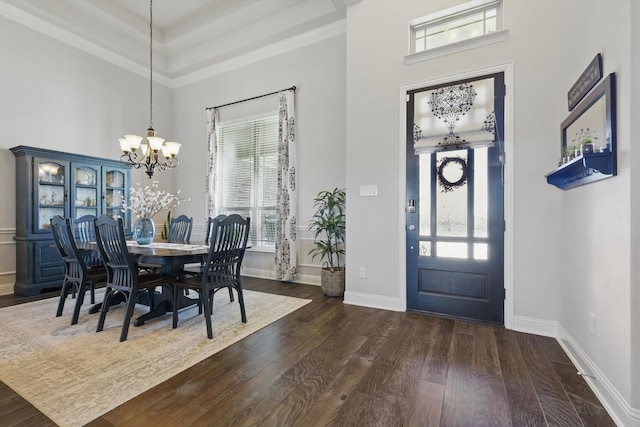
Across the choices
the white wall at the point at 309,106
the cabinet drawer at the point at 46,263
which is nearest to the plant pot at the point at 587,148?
the white wall at the point at 309,106

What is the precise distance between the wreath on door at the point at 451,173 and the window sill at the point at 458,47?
1094 millimetres

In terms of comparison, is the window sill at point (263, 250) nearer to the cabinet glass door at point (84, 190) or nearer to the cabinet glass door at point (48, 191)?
the cabinet glass door at point (84, 190)

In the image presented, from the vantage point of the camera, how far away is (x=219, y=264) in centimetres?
270

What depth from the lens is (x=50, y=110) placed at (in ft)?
14.1

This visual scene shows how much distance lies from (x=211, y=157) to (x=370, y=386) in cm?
477

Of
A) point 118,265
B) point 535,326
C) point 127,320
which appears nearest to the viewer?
point 127,320

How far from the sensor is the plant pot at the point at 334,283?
3771 mm

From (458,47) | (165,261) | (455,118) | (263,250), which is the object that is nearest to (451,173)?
(455,118)

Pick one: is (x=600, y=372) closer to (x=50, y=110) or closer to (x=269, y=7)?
(x=269, y=7)

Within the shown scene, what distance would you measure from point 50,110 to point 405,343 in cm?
563

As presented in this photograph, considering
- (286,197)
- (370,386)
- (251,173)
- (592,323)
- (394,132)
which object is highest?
(394,132)

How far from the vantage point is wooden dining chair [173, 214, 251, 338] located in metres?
2.52

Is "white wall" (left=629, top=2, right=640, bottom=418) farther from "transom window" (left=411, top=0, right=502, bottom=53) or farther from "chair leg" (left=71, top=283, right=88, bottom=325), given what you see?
"chair leg" (left=71, top=283, right=88, bottom=325)

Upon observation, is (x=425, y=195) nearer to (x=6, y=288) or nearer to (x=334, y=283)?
(x=334, y=283)
